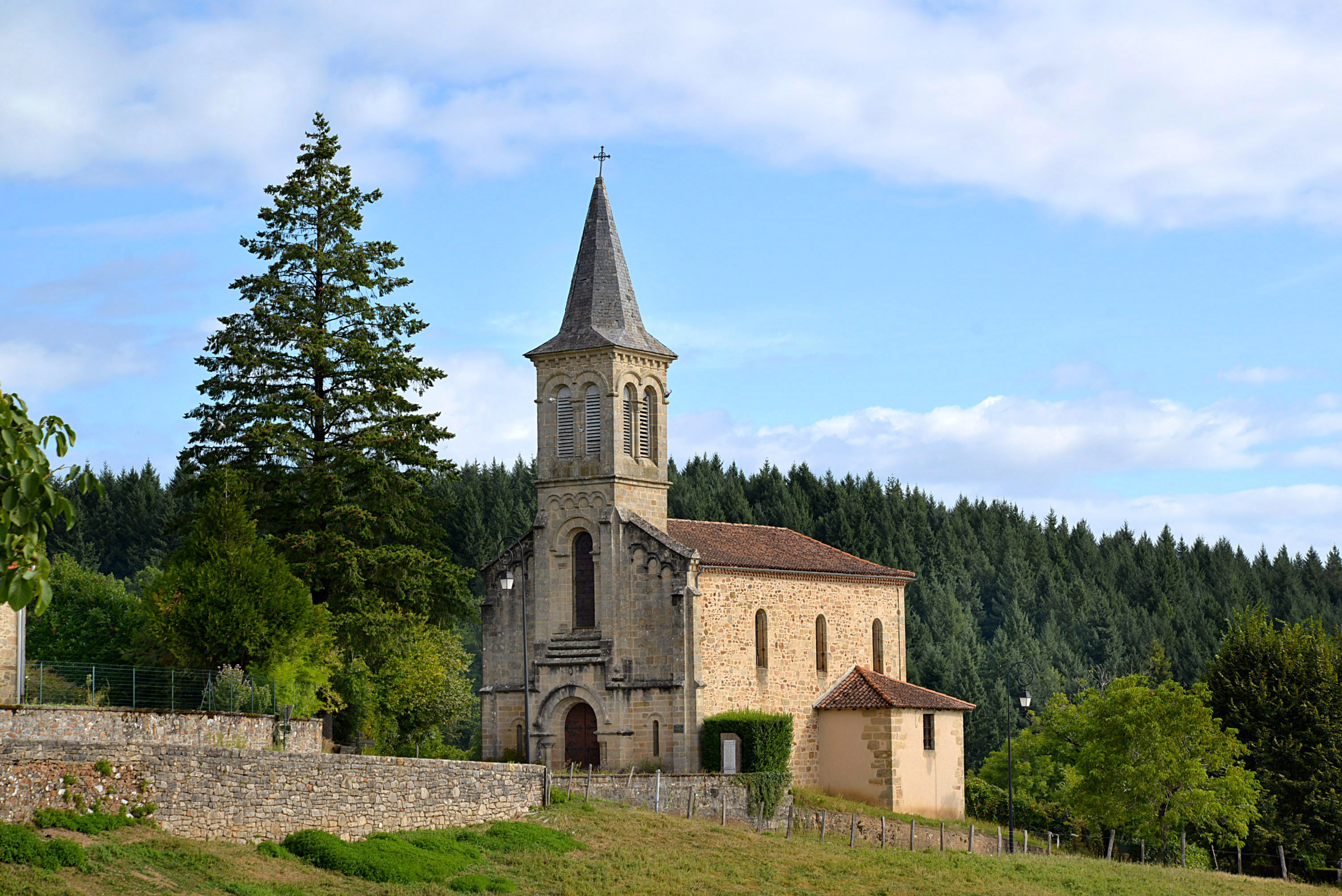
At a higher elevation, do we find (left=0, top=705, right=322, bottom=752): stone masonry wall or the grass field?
(left=0, top=705, right=322, bottom=752): stone masonry wall

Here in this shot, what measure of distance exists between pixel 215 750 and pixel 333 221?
71.8 feet

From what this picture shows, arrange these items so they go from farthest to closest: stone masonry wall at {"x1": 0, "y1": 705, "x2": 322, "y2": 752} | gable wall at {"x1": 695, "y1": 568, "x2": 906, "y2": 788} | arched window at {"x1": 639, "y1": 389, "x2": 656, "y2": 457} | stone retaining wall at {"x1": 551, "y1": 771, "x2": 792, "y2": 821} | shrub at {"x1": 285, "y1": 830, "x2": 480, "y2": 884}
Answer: arched window at {"x1": 639, "y1": 389, "x2": 656, "y2": 457}, gable wall at {"x1": 695, "y1": 568, "x2": 906, "y2": 788}, stone retaining wall at {"x1": 551, "y1": 771, "x2": 792, "y2": 821}, stone masonry wall at {"x1": 0, "y1": 705, "x2": 322, "y2": 752}, shrub at {"x1": 285, "y1": 830, "x2": 480, "y2": 884}

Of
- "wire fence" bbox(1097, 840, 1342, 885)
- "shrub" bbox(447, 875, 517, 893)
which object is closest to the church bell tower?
"wire fence" bbox(1097, 840, 1342, 885)

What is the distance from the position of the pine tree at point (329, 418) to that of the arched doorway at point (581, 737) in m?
6.17

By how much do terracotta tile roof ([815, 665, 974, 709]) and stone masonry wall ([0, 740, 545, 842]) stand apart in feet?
57.7

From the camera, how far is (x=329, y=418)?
43812 millimetres

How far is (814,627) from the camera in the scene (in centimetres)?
5016

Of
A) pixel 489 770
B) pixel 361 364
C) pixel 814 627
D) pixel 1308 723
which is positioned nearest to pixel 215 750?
pixel 489 770

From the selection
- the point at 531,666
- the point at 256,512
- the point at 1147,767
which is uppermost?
the point at 256,512

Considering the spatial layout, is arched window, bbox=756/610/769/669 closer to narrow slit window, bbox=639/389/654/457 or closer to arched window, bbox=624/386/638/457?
narrow slit window, bbox=639/389/654/457

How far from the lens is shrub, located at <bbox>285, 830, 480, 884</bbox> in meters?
26.7

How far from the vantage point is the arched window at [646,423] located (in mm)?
48844

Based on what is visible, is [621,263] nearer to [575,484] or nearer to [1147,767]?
[575,484]

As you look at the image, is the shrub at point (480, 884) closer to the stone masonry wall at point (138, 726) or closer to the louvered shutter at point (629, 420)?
the stone masonry wall at point (138, 726)
